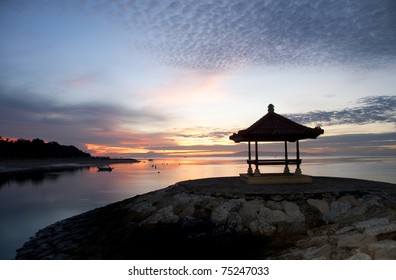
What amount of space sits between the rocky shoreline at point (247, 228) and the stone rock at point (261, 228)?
0.10ft

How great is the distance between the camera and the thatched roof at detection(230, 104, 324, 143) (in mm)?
13893

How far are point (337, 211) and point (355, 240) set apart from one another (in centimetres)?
240

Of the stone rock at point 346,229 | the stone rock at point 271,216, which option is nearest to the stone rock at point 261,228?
the stone rock at point 271,216

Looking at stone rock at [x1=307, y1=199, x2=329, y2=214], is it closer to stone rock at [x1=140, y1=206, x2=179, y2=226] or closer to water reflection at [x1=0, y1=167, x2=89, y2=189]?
stone rock at [x1=140, y1=206, x2=179, y2=226]

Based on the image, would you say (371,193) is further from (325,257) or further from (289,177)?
(325,257)

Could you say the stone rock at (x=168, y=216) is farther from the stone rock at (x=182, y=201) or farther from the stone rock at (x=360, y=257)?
the stone rock at (x=360, y=257)

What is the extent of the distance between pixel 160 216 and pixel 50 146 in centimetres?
10698

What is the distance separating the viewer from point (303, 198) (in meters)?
10.7

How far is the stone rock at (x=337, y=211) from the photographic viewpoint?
9.58 m

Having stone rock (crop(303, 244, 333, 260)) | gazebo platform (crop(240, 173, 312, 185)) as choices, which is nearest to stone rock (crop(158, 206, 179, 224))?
gazebo platform (crop(240, 173, 312, 185))

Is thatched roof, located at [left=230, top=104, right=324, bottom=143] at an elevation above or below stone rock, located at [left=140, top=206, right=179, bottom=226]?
above

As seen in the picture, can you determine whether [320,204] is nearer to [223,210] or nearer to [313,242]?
[313,242]

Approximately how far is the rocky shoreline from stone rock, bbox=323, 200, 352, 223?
0.10ft
